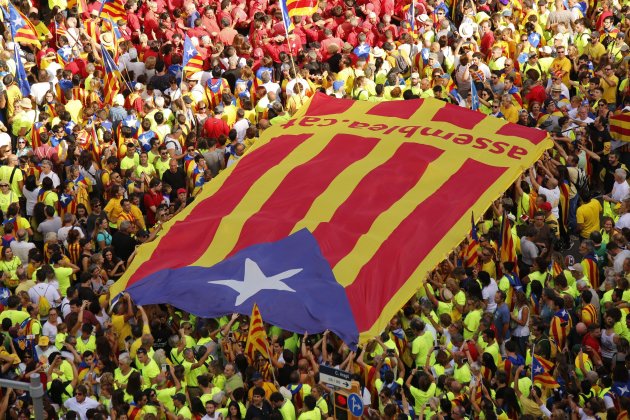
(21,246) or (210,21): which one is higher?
(210,21)

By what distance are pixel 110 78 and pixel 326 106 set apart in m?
3.77

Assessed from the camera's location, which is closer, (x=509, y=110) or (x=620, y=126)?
(x=620, y=126)

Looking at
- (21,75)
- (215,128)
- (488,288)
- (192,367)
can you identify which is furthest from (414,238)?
(21,75)

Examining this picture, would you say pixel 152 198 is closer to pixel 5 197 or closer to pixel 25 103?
pixel 5 197

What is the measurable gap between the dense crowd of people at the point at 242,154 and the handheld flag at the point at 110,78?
0.06m

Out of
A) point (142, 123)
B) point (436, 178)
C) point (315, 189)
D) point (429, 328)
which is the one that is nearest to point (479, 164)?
point (436, 178)

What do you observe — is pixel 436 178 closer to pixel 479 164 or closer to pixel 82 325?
pixel 479 164

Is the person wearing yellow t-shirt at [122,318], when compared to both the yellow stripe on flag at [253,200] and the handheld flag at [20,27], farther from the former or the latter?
the handheld flag at [20,27]

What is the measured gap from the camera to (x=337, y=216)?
915 inches

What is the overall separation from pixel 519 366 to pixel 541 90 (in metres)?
8.14

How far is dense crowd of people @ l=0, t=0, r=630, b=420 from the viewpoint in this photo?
20.0 metres

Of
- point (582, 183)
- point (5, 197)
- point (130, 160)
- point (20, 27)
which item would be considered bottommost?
point (582, 183)

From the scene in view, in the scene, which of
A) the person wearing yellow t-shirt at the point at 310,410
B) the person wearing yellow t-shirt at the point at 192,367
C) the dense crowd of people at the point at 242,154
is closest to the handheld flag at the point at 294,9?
the dense crowd of people at the point at 242,154

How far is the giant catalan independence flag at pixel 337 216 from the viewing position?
71.2ft
